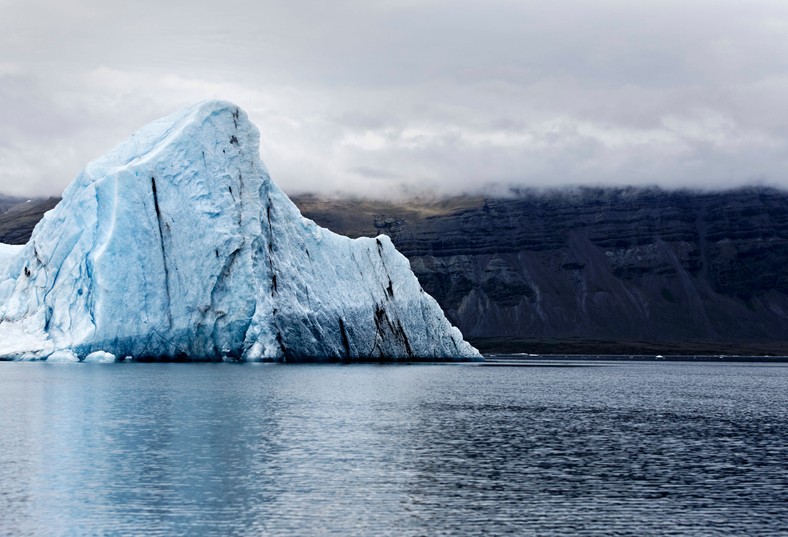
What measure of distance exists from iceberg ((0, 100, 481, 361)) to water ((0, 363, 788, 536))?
18037 millimetres

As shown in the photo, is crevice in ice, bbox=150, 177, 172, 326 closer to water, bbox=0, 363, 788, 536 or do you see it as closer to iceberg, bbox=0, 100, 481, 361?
iceberg, bbox=0, 100, 481, 361

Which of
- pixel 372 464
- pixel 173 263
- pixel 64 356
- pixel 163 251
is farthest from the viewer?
pixel 163 251

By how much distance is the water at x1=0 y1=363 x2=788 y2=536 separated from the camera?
20.1 metres

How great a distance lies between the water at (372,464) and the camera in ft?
65.8

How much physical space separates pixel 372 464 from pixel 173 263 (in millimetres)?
45735

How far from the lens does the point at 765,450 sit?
3256 cm

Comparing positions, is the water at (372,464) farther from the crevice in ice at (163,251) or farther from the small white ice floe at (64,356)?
the crevice in ice at (163,251)

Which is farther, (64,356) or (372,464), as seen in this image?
(64,356)

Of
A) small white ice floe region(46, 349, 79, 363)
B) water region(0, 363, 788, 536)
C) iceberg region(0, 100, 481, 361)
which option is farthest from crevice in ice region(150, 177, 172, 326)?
water region(0, 363, 788, 536)

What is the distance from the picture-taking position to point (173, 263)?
69.5m

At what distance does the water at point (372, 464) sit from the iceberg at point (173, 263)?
18.0 m

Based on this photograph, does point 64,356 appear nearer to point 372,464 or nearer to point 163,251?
point 163,251

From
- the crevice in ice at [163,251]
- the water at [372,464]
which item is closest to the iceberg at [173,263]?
the crevice in ice at [163,251]

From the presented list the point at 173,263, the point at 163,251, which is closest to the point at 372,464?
the point at 173,263
